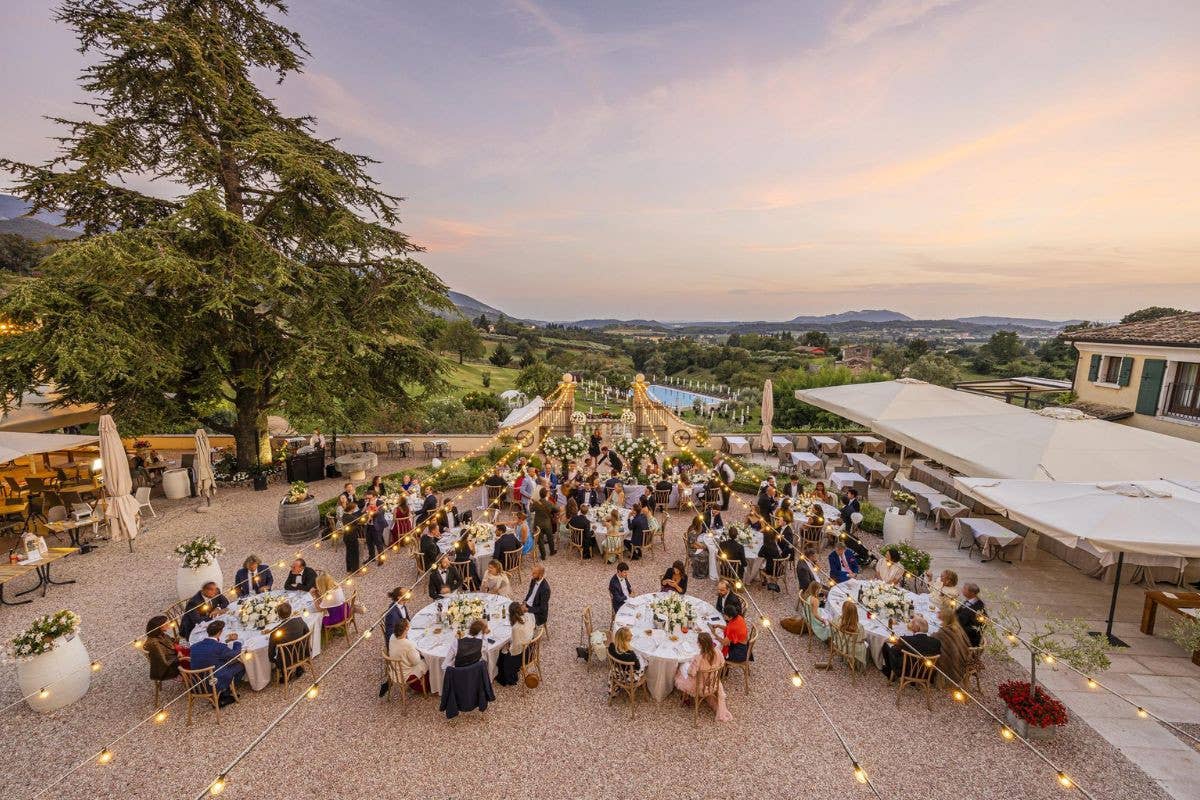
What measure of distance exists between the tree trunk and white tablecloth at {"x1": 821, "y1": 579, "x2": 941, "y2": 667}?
1707 cm

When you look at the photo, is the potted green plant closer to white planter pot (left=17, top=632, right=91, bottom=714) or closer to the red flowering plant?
white planter pot (left=17, top=632, right=91, bottom=714)

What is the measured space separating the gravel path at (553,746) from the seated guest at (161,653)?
506 millimetres

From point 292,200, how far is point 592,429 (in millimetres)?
12558

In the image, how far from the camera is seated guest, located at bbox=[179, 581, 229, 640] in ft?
23.0

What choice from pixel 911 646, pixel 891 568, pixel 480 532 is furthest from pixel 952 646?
pixel 480 532

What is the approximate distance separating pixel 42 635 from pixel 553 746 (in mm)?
6596

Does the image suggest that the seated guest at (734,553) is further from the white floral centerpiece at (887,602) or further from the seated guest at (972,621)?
the seated guest at (972,621)

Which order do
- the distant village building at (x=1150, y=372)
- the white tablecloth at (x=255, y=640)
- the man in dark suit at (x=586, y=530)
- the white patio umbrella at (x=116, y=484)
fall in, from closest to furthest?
the white tablecloth at (x=255, y=640) < the white patio umbrella at (x=116, y=484) < the man in dark suit at (x=586, y=530) < the distant village building at (x=1150, y=372)

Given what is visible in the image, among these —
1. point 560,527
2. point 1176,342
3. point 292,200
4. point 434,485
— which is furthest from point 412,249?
point 1176,342

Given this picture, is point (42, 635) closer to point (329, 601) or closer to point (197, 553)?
point (197, 553)

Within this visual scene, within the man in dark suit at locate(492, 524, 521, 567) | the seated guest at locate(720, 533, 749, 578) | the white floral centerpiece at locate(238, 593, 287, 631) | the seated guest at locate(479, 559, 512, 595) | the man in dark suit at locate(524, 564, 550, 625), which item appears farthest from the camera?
the man in dark suit at locate(492, 524, 521, 567)

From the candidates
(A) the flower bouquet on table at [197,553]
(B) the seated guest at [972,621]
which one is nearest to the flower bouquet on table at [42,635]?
(A) the flower bouquet on table at [197,553]

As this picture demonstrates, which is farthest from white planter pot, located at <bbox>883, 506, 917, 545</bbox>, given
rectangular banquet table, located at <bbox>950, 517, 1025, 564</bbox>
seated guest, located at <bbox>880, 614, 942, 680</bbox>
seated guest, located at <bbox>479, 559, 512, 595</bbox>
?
seated guest, located at <bbox>479, 559, 512, 595</bbox>

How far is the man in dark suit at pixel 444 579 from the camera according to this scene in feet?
26.9
